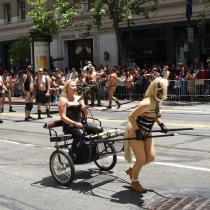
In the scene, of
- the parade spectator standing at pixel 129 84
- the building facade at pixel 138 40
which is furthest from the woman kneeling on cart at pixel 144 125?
the building facade at pixel 138 40

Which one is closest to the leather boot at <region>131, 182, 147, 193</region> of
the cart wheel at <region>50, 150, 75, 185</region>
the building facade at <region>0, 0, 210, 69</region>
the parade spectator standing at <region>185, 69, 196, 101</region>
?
the cart wheel at <region>50, 150, 75, 185</region>

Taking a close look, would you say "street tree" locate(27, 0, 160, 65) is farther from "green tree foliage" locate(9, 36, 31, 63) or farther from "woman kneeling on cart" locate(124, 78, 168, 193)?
"woman kneeling on cart" locate(124, 78, 168, 193)

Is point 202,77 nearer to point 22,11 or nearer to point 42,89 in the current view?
point 42,89

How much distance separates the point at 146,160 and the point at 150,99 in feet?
2.93

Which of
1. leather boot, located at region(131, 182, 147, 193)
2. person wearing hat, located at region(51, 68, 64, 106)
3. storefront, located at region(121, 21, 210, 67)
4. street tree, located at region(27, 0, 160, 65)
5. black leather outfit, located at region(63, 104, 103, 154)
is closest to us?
leather boot, located at region(131, 182, 147, 193)

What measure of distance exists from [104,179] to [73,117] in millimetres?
1124

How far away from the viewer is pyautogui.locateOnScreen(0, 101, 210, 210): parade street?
5703mm

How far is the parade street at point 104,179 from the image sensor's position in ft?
18.7

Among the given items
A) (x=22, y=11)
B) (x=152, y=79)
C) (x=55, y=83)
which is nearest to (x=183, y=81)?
(x=152, y=79)

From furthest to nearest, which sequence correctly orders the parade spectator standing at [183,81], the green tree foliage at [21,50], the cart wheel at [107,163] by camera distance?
the green tree foliage at [21,50] < the parade spectator standing at [183,81] < the cart wheel at [107,163]

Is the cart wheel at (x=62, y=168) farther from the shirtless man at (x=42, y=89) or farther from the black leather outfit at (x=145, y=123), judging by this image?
the shirtless man at (x=42, y=89)

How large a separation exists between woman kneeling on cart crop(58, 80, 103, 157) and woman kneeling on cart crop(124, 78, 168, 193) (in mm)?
891

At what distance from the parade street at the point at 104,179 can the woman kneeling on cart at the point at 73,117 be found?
2.32ft

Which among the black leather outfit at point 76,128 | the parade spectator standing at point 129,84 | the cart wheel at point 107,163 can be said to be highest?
the parade spectator standing at point 129,84
